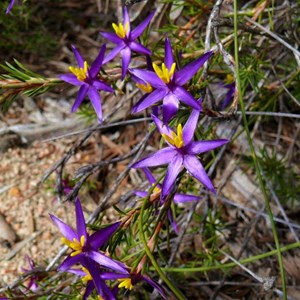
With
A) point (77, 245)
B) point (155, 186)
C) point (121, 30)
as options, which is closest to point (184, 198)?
point (155, 186)

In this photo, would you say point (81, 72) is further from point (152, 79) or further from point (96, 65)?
point (152, 79)

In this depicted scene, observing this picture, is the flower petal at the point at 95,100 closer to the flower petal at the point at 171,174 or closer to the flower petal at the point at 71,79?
the flower petal at the point at 71,79

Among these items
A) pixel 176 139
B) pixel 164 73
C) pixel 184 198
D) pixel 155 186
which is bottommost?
pixel 184 198

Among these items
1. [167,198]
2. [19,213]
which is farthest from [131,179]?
[167,198]

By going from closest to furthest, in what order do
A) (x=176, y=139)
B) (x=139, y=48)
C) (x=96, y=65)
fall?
(x=176, y=139)
(x=96, y=65)
(x=139, y=48)

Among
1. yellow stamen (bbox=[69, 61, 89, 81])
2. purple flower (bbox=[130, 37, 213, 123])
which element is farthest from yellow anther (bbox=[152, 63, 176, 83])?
yellow stamen (bbox=[69, 61, 89, 81])

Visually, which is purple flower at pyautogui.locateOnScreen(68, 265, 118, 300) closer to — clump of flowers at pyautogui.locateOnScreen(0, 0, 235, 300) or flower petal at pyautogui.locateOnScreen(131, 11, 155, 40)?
clump of flowers at pyautogui.locateOnScreen(0, 0, 235, 300)
